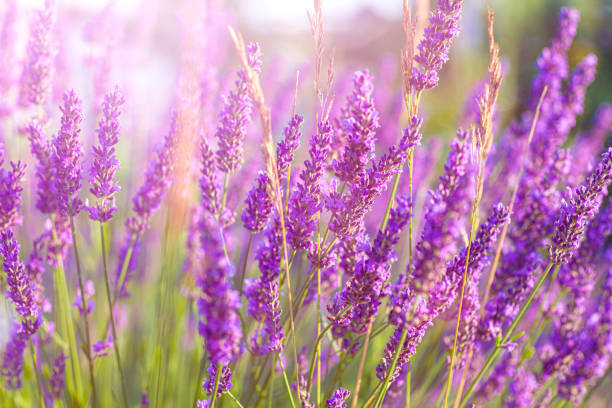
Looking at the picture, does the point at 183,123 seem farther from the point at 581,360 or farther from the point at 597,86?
the point at 597,86

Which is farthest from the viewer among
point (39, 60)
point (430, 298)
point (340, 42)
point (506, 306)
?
point (340, 42)

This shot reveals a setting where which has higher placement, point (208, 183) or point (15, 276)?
point (208, 183)

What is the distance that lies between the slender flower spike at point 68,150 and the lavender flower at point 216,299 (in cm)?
42

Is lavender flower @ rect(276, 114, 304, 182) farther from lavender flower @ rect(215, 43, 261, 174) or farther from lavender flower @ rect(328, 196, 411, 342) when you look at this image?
lavender flower @ rect(328, 196, 411, 342)

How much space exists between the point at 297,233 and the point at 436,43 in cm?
44

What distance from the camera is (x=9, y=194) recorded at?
0.90 metres

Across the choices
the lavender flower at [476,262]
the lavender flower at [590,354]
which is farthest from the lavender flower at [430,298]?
the lavender flower at [590,354]

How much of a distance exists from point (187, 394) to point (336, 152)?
0.98 m

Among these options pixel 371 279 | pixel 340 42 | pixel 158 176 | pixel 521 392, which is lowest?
pixel 521 392

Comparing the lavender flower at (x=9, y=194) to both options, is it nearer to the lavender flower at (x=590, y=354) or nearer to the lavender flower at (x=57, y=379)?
the lavender flower at (x=57, y=379)

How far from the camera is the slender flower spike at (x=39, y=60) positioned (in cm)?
114

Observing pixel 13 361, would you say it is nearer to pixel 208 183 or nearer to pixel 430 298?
pixel 208 183

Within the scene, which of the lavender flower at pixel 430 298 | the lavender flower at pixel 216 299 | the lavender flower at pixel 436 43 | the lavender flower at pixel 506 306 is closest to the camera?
the lavender flower at pixel 216 299

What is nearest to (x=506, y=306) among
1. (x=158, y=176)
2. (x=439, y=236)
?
(x=439, y=236)
